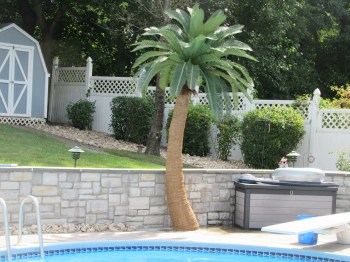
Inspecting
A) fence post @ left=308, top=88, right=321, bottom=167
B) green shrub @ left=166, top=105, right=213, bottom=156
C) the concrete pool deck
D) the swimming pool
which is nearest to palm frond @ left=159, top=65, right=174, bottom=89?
the concrete pool deck

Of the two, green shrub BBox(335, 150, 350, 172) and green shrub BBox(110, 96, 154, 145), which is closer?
green shrub BBox(335, 150, 350, 172)

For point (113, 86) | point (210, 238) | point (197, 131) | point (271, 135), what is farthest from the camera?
point (113, 86)

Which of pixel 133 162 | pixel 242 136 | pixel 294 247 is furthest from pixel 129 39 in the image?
pixel 294 247

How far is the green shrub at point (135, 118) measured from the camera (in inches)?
699

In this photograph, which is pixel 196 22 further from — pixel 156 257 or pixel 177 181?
pixel 156 257

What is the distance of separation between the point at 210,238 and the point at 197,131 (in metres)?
→ 7.66

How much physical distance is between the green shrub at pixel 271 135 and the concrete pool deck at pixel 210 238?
17.8 ft

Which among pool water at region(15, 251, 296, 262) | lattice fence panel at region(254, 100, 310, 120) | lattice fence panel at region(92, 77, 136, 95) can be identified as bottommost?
pool water at region(15, 251, 296, 262)

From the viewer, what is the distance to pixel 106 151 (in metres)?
15.1

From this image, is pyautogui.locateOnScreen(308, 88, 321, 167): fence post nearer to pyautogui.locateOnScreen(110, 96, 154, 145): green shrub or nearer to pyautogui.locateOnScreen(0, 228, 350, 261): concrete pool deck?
pyautogui.locateOnScreen(110, 96, 154, 145): green shrub

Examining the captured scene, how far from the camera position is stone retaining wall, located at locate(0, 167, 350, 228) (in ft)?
29.5

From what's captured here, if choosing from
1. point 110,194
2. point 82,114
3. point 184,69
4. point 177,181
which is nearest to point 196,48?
point 184,69

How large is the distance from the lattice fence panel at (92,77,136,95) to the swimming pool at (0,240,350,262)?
35.2 feet

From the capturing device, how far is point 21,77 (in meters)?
18.3
